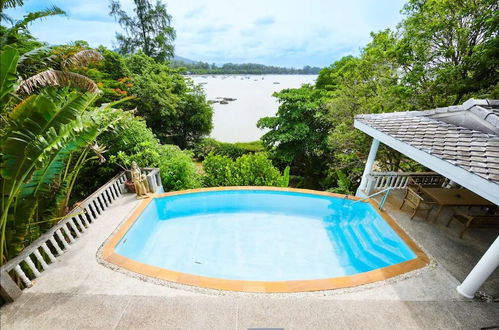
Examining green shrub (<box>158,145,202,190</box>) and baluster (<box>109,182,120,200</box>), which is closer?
baluster (<box>109,182,120,200</box>)

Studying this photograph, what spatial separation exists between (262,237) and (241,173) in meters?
3.33

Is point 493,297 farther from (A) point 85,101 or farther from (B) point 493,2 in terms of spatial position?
(B) point 493,2

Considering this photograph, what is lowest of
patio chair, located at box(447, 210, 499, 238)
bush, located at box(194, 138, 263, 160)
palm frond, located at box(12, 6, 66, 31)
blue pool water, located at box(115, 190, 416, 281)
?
bush, located at box(194, 138, 263, 160)

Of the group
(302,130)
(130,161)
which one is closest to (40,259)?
(130,161)

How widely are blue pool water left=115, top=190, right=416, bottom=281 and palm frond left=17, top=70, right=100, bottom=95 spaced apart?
3.63 metres

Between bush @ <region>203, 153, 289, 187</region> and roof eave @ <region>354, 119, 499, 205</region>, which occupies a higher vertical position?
roof eave @ <region>354, 119, 499, 205</region>

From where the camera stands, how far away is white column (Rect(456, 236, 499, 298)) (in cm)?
386

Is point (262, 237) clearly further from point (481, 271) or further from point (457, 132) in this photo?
point (457, 132)

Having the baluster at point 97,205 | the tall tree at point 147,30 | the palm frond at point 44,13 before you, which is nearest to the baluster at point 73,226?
the baluster at point 97,205

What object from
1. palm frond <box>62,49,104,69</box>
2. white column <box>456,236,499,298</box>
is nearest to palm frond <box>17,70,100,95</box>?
palm frond <box>62,49,104,69</box>

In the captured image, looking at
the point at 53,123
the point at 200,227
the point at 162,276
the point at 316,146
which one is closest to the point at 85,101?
the point at 53,123

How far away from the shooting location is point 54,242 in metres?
4.68

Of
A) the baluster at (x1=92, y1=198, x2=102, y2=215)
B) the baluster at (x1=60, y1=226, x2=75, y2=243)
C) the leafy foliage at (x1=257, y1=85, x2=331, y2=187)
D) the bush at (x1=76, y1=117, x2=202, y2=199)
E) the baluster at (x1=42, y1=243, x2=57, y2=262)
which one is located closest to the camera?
the baluster at (x1=42, y1=243, x2=57, y2=262)

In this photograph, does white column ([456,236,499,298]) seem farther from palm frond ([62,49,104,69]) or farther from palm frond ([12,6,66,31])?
palm frond ([12,6,66,31])
